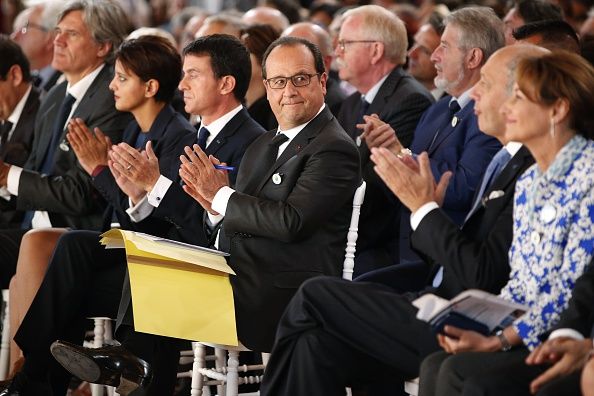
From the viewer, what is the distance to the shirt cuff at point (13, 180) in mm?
4863

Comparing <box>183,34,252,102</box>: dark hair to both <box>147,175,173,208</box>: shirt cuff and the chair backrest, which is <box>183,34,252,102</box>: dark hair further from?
the chair backrest

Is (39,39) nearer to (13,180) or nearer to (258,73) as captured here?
(258,73)

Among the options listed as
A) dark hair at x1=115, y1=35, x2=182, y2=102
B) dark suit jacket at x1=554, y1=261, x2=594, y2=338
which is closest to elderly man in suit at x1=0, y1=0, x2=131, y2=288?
dark hair at x1=115, y1=35, x2=182, y2=102

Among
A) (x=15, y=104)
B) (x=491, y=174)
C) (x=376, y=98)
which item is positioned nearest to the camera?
(x=491, y=174)

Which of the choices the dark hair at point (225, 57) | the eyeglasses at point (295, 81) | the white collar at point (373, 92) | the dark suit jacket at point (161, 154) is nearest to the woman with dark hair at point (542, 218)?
the eyeglasses at point (295, 81)

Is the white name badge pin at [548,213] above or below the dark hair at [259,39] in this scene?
below

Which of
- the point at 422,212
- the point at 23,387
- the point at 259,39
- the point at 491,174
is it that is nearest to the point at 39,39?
the point at 259,39

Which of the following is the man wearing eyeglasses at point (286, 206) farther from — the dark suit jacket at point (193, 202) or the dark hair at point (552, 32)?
the dark hair at point (552, 32)

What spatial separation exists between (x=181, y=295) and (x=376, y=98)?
4.97 ft

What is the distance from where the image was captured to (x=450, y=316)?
9.71ft

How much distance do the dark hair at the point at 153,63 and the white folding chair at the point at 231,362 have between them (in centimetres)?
110

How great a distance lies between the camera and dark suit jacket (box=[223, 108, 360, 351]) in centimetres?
365

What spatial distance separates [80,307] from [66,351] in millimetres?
435

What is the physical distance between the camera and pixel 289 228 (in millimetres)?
3611
